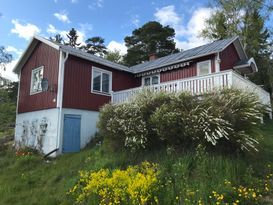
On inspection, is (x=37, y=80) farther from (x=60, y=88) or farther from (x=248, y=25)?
(x=248, y=25)

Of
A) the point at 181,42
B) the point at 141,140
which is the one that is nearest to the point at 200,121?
the point at 141,140

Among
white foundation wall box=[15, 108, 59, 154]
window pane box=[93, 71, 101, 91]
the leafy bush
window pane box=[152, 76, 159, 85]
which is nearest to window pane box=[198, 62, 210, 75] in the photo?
window pane box=[152, 76, 159, 85]

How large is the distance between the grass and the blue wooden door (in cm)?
168

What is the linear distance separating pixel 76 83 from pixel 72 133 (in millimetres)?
2490

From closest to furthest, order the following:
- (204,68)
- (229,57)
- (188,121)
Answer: (188,121)
(204,68)
(229,57)

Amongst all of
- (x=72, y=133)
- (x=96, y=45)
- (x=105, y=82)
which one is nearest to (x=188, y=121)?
(x=72, y=133)

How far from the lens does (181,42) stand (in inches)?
1412

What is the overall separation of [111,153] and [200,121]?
3.21 m

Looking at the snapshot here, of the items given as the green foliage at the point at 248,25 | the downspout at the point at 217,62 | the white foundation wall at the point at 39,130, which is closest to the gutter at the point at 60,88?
A: the white foundation wall at the point at 39,130

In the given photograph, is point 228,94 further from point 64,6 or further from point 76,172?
point 64,6

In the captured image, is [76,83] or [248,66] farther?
[248,66]

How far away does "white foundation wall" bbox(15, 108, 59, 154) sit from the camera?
11.7 m

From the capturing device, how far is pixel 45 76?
526 inches

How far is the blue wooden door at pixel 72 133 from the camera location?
11.8m
